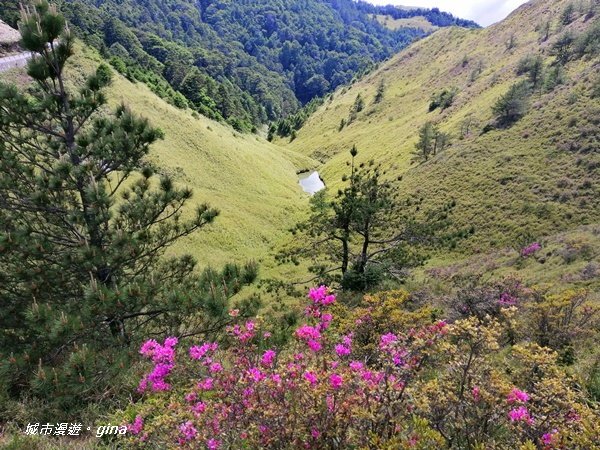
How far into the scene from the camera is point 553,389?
370 cm

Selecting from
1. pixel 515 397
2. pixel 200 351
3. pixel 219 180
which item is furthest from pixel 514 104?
pixel 200 351

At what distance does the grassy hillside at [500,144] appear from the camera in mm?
35062

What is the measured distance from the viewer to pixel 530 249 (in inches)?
1013

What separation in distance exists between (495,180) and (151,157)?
39.8 m

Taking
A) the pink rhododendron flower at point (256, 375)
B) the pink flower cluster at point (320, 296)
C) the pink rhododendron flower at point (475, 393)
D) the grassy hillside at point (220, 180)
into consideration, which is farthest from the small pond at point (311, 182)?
the pink rhododendron flower at point (475, 393)

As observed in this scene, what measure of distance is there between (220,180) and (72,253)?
42196 millimetres

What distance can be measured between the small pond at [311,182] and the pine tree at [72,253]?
56828 mm

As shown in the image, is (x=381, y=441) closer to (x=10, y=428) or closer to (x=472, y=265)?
(x=10, y=428)

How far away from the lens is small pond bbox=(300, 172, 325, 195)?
69.2 meters

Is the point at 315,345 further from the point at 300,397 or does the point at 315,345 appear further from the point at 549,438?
the point at 549,438

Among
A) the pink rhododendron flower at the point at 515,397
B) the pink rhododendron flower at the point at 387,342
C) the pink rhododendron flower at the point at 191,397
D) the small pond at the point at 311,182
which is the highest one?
the pink rhododendron flower at the point at 387,342

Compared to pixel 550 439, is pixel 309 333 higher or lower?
higher

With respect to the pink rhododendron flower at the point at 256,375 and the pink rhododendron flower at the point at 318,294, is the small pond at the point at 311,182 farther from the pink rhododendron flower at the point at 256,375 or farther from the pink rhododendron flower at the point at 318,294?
the pink rhododendron flower at the point at 256,375

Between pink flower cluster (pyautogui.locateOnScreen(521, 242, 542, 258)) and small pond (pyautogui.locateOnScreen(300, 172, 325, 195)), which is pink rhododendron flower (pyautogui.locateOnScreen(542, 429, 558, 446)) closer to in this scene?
pink flower cluster (pyautogui.locateOnScreen(521, 242, 542, 258))
